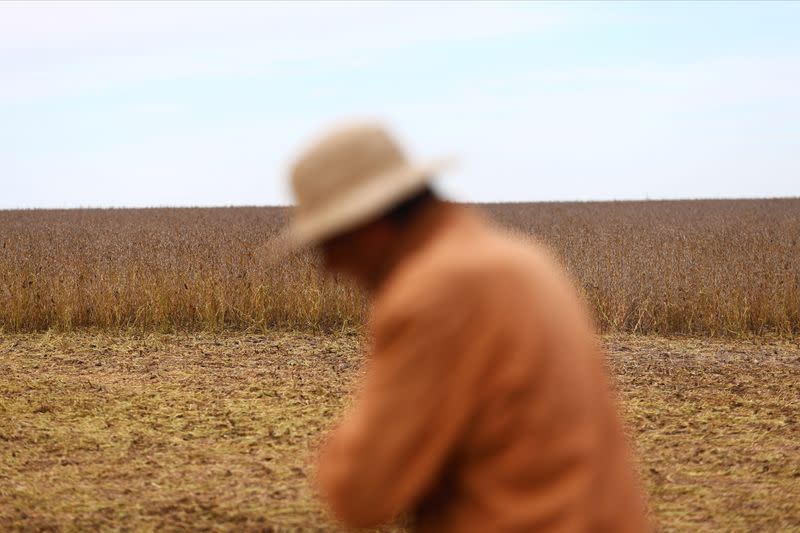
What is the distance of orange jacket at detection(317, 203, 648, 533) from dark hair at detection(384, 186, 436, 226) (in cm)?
2

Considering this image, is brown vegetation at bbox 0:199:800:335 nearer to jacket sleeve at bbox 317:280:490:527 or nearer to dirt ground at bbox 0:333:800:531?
dirt ground at bbox 0:333:800:531

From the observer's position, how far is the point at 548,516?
188 centimetres

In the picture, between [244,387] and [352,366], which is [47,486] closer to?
[244,387]

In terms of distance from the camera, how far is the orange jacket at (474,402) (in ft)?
5.85

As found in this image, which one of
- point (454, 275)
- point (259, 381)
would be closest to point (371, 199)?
point (454, 275)

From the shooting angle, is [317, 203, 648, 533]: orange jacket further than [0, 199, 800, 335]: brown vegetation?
No

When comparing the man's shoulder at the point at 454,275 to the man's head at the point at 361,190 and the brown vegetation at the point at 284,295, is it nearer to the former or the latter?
the man's head at the point at 361,190

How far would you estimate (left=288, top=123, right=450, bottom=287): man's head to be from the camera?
73.6 inches

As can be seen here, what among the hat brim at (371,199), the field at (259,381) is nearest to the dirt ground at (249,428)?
the field at (259,381)

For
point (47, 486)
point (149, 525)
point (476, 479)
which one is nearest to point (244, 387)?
point (47, 486)

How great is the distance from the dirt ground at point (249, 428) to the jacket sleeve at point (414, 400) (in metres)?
3.23

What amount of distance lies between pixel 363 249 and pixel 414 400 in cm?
32

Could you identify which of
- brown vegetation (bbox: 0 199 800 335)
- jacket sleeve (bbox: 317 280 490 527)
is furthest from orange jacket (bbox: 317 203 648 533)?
brown vegetation (bbox: 0 199 800 335)

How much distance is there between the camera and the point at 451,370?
5.87 ft
